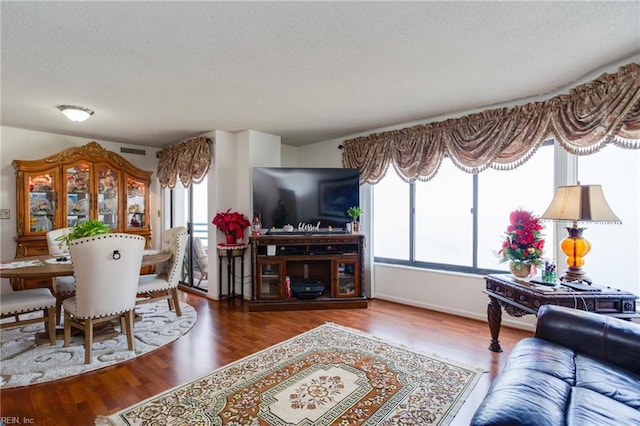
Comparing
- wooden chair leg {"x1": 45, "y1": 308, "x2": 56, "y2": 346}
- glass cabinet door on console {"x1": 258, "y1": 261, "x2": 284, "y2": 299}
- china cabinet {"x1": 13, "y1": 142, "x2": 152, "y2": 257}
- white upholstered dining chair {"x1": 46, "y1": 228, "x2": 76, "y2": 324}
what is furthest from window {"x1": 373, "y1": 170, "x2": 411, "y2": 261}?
china cabinet {"x1": 13, "y1": 142, "x2": 152, "y2": 257}

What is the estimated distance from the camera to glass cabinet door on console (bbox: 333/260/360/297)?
409 centimetres

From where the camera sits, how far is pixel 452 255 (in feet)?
12.8

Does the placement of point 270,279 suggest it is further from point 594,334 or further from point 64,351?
point 594,334

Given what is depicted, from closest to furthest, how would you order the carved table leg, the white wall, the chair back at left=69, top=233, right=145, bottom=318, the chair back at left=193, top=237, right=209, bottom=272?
the chair back at left=69, top=233, right=145, bottom=318 < the carved table leg < the white wall < the chair back at left=193, top=237, right=209, bottom=272

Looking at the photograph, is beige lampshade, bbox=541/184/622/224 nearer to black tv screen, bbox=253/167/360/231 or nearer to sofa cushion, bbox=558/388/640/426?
sofa cushion, bbox=558/388/640/426

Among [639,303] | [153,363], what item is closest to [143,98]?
[153,363]

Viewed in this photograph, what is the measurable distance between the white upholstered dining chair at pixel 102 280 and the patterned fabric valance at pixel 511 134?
2995 millimetres

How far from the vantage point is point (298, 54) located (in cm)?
222

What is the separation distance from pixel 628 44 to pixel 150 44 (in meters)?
3.23

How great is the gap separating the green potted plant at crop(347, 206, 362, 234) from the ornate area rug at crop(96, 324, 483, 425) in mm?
1794

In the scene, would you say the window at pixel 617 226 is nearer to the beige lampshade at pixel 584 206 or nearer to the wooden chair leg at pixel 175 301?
the beige lampshade at pixel 584 206

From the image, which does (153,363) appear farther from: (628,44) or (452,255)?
(628,44)

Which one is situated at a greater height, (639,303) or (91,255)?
(91,255)

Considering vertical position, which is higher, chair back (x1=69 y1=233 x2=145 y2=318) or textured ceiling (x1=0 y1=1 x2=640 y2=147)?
textured ceiling (x1=0 y1=1 x2=640 y2=147)
